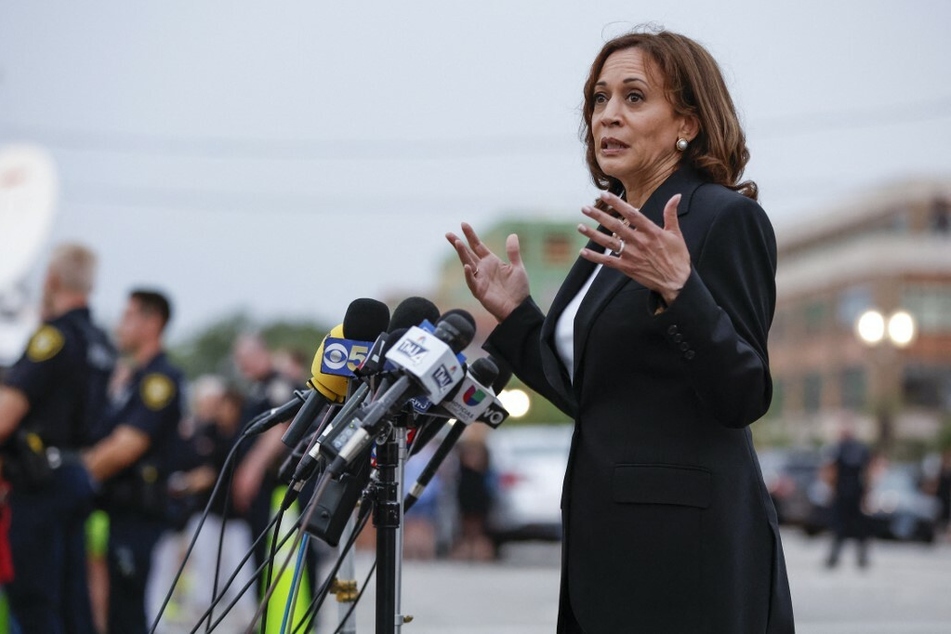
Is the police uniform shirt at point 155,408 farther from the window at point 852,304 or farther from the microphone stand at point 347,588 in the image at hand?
the window at point 852,304

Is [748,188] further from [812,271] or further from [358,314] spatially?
[812,271]

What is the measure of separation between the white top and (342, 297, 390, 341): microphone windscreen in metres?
0.42

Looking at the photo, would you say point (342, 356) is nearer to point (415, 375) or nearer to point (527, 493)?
point (415, 375)

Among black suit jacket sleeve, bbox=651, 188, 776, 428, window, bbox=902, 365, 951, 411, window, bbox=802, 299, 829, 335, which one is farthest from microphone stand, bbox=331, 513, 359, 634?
window, bbox=802, 299, 829, 335

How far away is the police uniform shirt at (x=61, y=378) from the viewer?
6461 mm

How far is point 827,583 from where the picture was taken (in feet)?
50.8

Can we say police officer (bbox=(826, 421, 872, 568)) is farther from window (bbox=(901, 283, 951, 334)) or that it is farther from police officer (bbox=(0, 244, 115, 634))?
window (bbox=(901, 283, 951, 334))

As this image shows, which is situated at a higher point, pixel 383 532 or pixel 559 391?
pixel 559 391

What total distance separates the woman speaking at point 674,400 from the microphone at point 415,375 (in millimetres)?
328

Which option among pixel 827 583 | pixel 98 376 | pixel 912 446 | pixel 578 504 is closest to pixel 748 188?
pixel 578 504

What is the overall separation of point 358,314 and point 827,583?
13306 millimetres

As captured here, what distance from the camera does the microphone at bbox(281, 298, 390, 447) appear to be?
10.7ft

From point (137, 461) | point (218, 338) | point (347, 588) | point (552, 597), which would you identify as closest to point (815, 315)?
point (218, 338)

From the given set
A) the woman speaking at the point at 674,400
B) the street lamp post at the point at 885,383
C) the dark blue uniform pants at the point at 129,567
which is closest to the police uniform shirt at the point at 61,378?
the dark blue uniform pants at the point at 129,567
